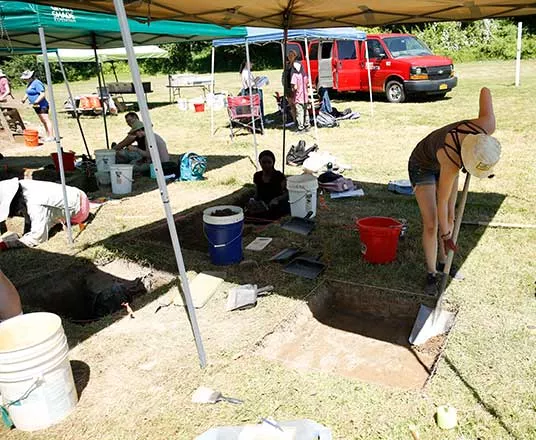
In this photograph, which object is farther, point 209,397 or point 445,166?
point 445,166

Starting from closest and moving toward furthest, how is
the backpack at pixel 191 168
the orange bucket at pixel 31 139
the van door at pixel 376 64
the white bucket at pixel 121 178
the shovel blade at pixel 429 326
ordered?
1. the shovel blade at pixel 429 326
2. the white bucket at pixel 121 178
3. the backpack at pixel 191 168
4. the orange bucket at pixel 31 139
5. the van door at pixel 376 64

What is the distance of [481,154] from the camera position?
3.08 meters

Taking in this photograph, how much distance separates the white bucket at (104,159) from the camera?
827cm

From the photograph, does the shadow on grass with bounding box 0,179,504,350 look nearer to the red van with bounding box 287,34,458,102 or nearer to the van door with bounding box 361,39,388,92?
the red van with bounding box 287,34,458,102

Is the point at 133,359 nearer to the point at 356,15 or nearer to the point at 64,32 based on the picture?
the point at 356,15

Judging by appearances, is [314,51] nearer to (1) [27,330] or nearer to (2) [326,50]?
(2) [326,50]

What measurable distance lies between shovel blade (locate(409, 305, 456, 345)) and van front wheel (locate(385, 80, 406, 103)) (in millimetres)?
12387

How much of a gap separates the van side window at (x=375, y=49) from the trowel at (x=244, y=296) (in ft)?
A: 40.9

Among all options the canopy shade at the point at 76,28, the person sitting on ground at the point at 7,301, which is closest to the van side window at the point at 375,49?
the canopy shade at the point at 76,28

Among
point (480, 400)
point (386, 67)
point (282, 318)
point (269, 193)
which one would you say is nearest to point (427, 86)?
point (386, 67)

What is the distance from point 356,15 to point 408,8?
652mm

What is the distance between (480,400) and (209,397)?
160cm

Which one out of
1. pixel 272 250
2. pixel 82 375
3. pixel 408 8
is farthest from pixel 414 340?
pixel 408 8

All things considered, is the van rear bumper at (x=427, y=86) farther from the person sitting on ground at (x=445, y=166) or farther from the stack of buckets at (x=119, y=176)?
the person sitting on ground at (x=445, y=166)
